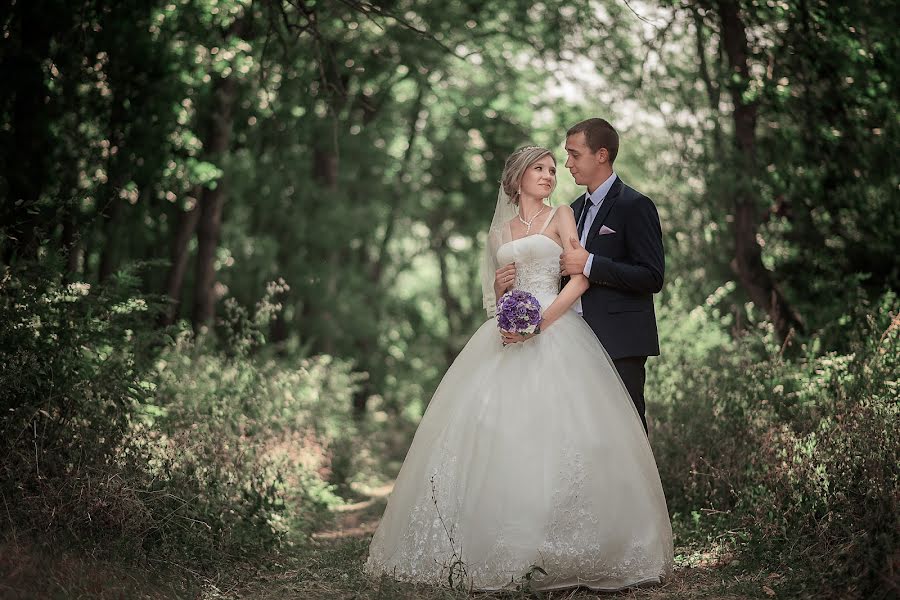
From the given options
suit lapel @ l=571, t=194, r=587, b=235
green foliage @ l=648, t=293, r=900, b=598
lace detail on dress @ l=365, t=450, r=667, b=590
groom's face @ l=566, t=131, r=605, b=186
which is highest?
groom's face @ l=566, t=131, r=605, b=186

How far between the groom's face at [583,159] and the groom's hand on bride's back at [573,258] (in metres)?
0.48

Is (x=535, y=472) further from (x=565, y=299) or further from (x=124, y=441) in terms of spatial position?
(x=124, y=441)

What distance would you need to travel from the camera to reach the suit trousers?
602cm

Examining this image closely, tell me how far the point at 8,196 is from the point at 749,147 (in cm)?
719

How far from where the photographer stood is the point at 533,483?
17.7 ft

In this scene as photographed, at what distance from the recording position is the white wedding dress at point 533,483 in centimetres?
532

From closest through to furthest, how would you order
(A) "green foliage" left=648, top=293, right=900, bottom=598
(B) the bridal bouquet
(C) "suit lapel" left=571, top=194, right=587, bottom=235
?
(A) "green foliage" left=648, top=293, right=900, bottom=598, (B) the bridal bouquet, (C) "suit lapel" left=571, top=194, right=587, bottom=235

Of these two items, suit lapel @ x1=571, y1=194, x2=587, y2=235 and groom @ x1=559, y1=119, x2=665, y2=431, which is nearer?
groom @ x1=559, y1=119, x2=665, y2=431

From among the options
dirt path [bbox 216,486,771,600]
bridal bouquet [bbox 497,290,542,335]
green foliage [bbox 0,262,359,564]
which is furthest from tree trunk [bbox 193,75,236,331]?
bridal bouquet [bbox 497,290,542,335]

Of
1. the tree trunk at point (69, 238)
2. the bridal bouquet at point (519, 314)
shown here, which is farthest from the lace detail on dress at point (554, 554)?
the tree trunk at point (69, 238)

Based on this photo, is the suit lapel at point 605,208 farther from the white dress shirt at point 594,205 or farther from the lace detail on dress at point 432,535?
the lace detail on dress at point 432,535

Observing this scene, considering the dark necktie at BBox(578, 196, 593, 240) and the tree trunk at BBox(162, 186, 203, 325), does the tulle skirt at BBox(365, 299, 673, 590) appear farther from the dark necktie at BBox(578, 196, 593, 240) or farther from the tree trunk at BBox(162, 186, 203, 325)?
the tree trunk at BBox(162, 186, 203, 325)

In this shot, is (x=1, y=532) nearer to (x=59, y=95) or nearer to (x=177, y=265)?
(x=59, y=95)

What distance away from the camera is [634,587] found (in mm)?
5441
